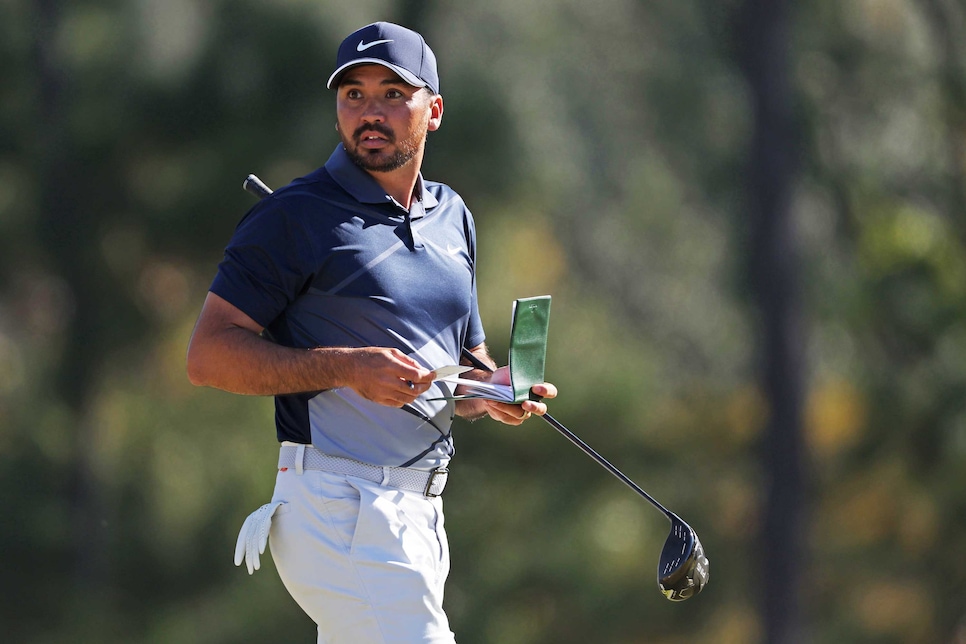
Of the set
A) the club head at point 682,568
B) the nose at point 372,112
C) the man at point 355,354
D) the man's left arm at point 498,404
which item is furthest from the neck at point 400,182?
the club head at point 682,568

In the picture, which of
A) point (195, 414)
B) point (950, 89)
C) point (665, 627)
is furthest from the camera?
point (950, 89)

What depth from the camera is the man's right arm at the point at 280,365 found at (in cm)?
270

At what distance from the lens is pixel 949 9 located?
11922 mm

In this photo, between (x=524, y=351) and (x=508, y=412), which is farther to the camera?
(x=508, y=412)

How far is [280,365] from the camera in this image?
2.82 meters

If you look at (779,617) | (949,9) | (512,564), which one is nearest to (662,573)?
(512,564)

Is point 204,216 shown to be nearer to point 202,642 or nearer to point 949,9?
point 202,642

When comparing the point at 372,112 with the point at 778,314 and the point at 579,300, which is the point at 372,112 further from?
the point at 778,314

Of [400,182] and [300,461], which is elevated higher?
[400,182]

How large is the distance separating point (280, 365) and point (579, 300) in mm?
8624

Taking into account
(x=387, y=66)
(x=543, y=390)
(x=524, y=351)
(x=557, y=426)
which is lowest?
(x=557, y=426)

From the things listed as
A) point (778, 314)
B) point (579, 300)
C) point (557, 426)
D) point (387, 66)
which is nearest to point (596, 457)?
point (557, 426)

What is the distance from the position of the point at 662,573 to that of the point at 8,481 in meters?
6.18

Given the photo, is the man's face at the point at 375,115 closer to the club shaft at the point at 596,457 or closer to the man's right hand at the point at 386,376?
the man's right hand at the point at 386,376
